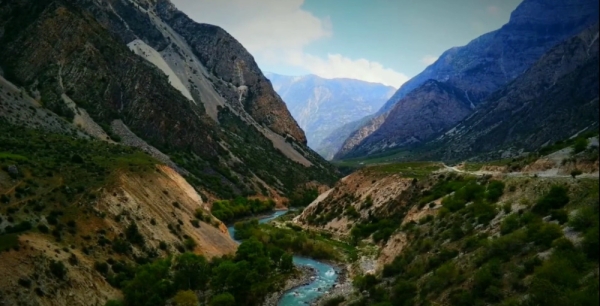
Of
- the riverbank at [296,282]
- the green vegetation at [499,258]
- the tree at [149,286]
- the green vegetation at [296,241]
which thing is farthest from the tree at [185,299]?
the green vegetation at [296,241]

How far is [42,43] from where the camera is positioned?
443ft

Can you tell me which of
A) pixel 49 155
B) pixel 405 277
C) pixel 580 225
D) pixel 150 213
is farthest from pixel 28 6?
pixel 580 225

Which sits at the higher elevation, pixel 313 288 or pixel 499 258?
pixel 499 258

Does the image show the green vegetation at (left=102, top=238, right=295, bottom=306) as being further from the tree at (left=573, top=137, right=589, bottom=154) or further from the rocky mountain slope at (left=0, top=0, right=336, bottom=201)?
the rocky mountain slope at (left=0, top=0, right=336, bottom=201)

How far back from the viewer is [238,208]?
13338cm

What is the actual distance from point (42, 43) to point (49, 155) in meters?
77.3

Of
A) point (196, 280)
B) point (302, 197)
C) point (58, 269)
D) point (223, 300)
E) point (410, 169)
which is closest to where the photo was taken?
point (58, 269)

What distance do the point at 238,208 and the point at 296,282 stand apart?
68.7 m

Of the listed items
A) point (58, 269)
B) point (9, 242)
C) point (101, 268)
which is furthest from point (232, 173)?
point (9, 242)

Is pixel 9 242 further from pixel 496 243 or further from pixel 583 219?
pixel 583 219

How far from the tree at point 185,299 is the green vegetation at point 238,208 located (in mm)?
68021

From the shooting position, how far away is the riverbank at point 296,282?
5941 cm

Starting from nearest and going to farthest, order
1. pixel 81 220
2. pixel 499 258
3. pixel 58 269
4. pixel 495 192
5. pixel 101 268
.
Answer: pixel 499 258 → pixel 58 269 → pixel 495 192 → pixel 101 268 → pixel 81 220

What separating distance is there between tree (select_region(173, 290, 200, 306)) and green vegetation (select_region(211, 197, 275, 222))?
68.0 metres
